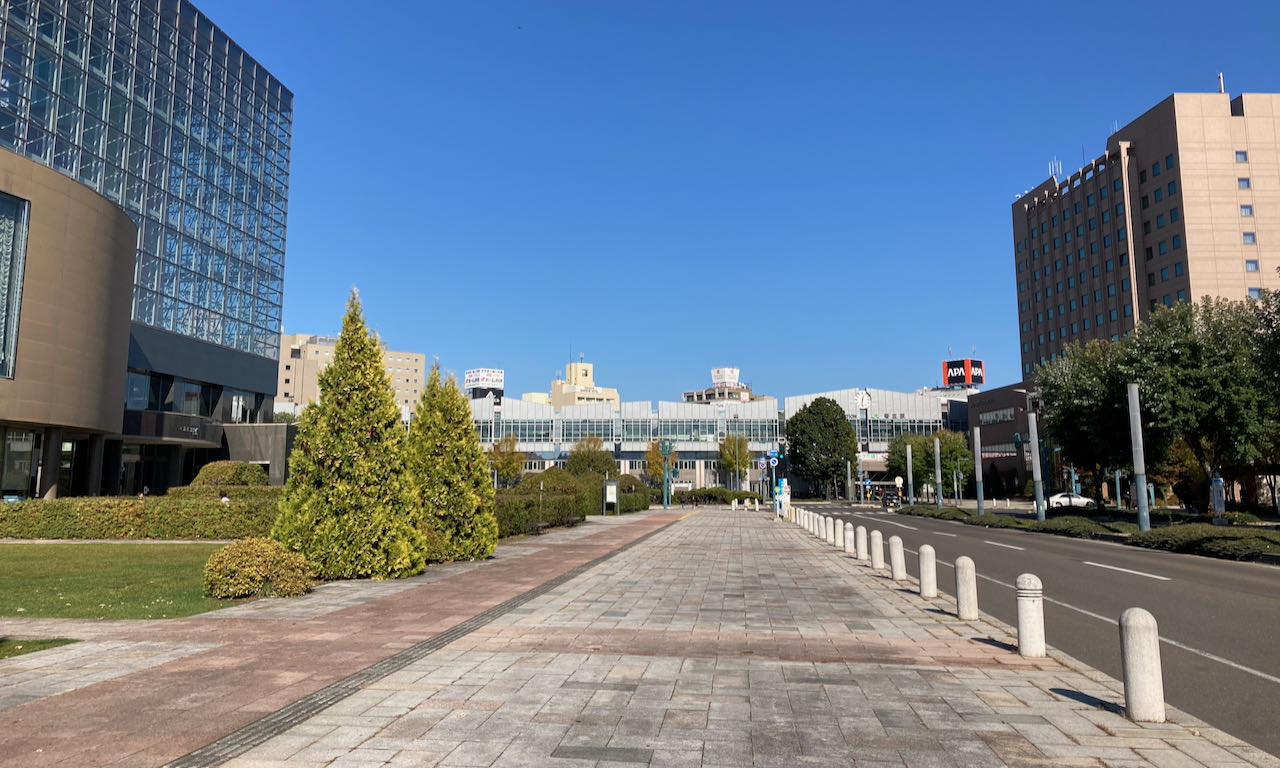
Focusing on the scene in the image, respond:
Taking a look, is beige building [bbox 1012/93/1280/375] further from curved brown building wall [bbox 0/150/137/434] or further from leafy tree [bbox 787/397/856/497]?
curved brown building wall [bbox 0/150/137/434]

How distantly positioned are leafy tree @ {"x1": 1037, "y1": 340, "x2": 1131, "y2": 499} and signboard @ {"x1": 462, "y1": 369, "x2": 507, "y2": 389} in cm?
12682

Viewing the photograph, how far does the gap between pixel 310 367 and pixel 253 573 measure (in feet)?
504

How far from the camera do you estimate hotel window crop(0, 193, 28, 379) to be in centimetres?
3041

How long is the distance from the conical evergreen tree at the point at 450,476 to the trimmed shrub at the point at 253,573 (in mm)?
4967

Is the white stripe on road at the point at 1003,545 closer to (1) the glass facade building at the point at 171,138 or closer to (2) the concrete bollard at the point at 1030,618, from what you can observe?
(2) the concrete bollard at the point at 1030,618

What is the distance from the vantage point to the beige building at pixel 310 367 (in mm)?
152125

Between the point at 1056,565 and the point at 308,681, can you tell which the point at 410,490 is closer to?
the point at 308,681

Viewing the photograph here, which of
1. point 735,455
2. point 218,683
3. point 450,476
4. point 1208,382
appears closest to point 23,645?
point 218,683

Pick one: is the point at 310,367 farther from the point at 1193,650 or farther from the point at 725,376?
the point at 1193,650

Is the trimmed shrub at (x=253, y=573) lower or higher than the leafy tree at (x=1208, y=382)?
lower

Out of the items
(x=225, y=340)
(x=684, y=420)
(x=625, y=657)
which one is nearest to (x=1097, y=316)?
(x=684, y=420)

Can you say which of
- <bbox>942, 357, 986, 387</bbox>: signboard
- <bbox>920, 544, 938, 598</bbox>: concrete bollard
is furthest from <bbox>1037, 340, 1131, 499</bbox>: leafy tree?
<bbox>942, 357, 986, 387</bbox>: signboard

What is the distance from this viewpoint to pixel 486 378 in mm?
158000

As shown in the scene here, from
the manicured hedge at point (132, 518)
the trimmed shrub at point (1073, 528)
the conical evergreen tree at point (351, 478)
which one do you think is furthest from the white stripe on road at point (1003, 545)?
the manicured hedge at point (132, 518)
